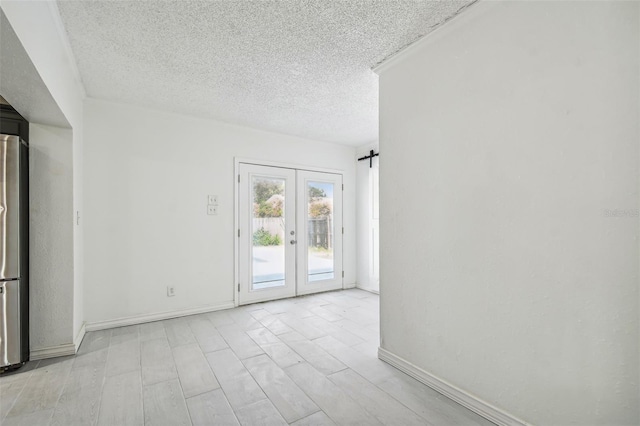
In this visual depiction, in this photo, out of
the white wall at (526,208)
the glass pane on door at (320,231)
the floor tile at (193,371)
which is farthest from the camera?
the glass pane on door at (320,231)

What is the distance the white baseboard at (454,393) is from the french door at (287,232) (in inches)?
89.3

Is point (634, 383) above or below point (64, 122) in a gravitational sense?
below

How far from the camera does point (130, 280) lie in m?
3.39

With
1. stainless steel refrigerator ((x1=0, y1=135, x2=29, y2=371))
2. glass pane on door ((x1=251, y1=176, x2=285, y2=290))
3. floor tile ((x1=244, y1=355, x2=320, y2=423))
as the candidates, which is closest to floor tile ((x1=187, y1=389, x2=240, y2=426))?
floor tile ((x1=244, y1=355, x2=320, y2=423))

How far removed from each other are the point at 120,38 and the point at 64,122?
920mm

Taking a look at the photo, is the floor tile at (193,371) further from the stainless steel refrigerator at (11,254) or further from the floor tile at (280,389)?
the stainless steel refrigerator at (11,254)

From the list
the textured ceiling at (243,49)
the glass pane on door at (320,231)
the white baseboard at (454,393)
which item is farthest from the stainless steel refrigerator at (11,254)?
the glass pane on door at (320,231)

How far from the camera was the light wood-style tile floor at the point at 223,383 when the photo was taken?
1812mm

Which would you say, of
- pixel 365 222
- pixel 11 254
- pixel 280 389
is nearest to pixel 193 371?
pixel 280 389

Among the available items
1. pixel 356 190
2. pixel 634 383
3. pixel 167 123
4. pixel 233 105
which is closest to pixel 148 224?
pixel 167 123

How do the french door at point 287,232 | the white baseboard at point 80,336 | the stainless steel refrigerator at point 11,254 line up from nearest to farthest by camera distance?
the stainless steel refrigerator at point 11,254 < the white baseboard at point 80,336 < the french door at point 287,232

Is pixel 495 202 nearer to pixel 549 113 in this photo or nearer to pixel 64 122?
pixel 549 113

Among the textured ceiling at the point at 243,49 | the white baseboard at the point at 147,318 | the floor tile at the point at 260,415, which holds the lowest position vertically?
the floor tile at the point at 260,415

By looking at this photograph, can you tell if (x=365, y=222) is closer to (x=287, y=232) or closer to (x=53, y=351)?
(x=287, y=232)
